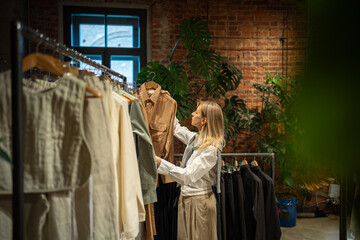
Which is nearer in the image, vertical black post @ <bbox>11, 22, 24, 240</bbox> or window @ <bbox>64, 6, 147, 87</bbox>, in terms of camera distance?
vertical black post @ <bbox>11, 22, 24, 240</bbox>

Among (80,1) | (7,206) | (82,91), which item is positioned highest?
(80,1)

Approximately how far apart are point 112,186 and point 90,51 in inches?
158

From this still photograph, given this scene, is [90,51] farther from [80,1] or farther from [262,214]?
[262,214]

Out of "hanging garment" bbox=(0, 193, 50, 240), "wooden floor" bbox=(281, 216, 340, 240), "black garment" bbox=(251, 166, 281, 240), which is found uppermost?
"hanging garment" bbox=(0, 193, 50, 240)

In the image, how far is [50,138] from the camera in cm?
115

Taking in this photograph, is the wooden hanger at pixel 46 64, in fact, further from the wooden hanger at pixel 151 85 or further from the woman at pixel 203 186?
the woman at pixel 203 186

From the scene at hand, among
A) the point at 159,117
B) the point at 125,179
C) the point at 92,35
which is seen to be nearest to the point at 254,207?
the point at 159,117

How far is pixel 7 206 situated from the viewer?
116 centimetres

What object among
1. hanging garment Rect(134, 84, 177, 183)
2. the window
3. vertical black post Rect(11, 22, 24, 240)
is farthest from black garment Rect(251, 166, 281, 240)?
the window

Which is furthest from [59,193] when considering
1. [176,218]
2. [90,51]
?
[90,51]

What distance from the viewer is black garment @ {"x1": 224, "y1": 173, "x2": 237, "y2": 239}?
9.63 feet

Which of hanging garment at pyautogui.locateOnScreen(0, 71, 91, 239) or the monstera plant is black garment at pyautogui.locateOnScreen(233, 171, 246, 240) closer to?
the monstera plant

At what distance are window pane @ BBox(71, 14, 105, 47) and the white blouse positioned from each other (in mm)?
3050

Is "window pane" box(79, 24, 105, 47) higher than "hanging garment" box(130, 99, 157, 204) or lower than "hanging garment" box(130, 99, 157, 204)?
higher
